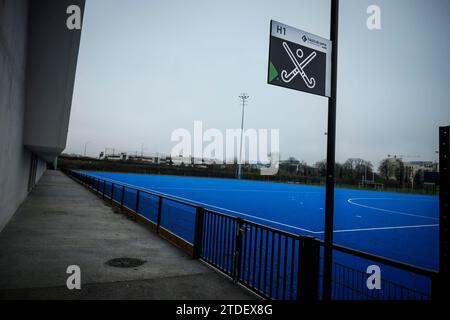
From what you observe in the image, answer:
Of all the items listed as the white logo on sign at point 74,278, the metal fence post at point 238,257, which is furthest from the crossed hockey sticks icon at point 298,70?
the white logo on sign at point 74,278

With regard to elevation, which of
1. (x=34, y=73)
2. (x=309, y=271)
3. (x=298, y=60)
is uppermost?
(x=34, y=73)

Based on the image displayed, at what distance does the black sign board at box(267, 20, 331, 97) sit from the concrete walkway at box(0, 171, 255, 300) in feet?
10.3

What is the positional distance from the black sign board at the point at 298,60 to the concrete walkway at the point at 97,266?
313cm

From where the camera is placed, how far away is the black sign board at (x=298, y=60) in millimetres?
3404

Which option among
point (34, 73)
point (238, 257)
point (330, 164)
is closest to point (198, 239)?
point (238, 257)

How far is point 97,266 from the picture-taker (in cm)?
538

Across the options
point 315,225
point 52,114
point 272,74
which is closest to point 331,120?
point 272,74

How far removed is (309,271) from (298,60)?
2611 millimetres

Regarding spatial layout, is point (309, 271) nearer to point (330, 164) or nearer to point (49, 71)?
point (330, 164)

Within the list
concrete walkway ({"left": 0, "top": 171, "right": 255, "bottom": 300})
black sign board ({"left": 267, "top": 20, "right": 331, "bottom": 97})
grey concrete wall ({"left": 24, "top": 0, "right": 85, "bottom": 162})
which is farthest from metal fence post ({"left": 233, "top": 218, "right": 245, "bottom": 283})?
grey concrete wall ({"left": 24, "top": 0, "right": 85, "bottom": 162})

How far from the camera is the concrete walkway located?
4230 mm

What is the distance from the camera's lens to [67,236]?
7.65 meters

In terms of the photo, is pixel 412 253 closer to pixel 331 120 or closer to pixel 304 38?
pixel 331 120

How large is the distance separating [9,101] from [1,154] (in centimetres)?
109
